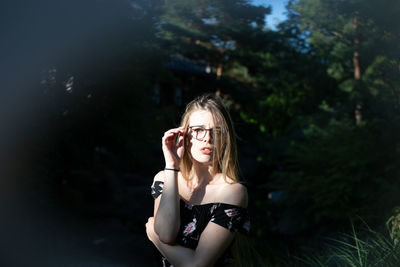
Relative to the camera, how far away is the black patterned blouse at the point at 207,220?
144cm

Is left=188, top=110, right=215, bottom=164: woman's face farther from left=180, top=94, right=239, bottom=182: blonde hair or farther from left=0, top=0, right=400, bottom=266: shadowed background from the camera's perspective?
left=0, top=0, right=400, bottom=266: shadowed background

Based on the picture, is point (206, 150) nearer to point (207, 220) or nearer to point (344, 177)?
point (207, 220)

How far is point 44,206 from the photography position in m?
4.62

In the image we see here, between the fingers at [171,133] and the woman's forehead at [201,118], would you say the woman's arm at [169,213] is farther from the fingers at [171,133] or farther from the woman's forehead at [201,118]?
the woman's forehead at [201,118]

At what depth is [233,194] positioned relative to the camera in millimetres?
1502

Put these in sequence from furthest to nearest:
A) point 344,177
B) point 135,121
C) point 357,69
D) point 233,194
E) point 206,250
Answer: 1. point 357,69
2. point 344,177
3. point 135,121
4. point 233,194
5. point 206,250

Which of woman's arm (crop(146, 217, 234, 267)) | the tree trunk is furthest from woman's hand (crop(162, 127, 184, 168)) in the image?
the tree trunk

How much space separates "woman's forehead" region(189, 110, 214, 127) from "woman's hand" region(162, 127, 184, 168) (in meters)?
0.07

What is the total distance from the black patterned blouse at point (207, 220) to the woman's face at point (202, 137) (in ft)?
0.63

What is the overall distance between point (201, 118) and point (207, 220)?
41 cm

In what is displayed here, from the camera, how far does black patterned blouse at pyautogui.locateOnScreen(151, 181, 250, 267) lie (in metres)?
1.44

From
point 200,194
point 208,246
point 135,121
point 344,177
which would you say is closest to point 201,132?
point 200,194

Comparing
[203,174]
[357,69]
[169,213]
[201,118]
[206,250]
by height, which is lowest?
[206,250]

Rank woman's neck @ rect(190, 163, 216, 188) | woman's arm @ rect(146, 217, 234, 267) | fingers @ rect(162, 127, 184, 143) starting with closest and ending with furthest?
woman's arm @ rect(146, 217, 234, 267)
fingers @ rect(162, 127, 184, 143)
woman's neck @ rect(190, 163, 216, 188)
